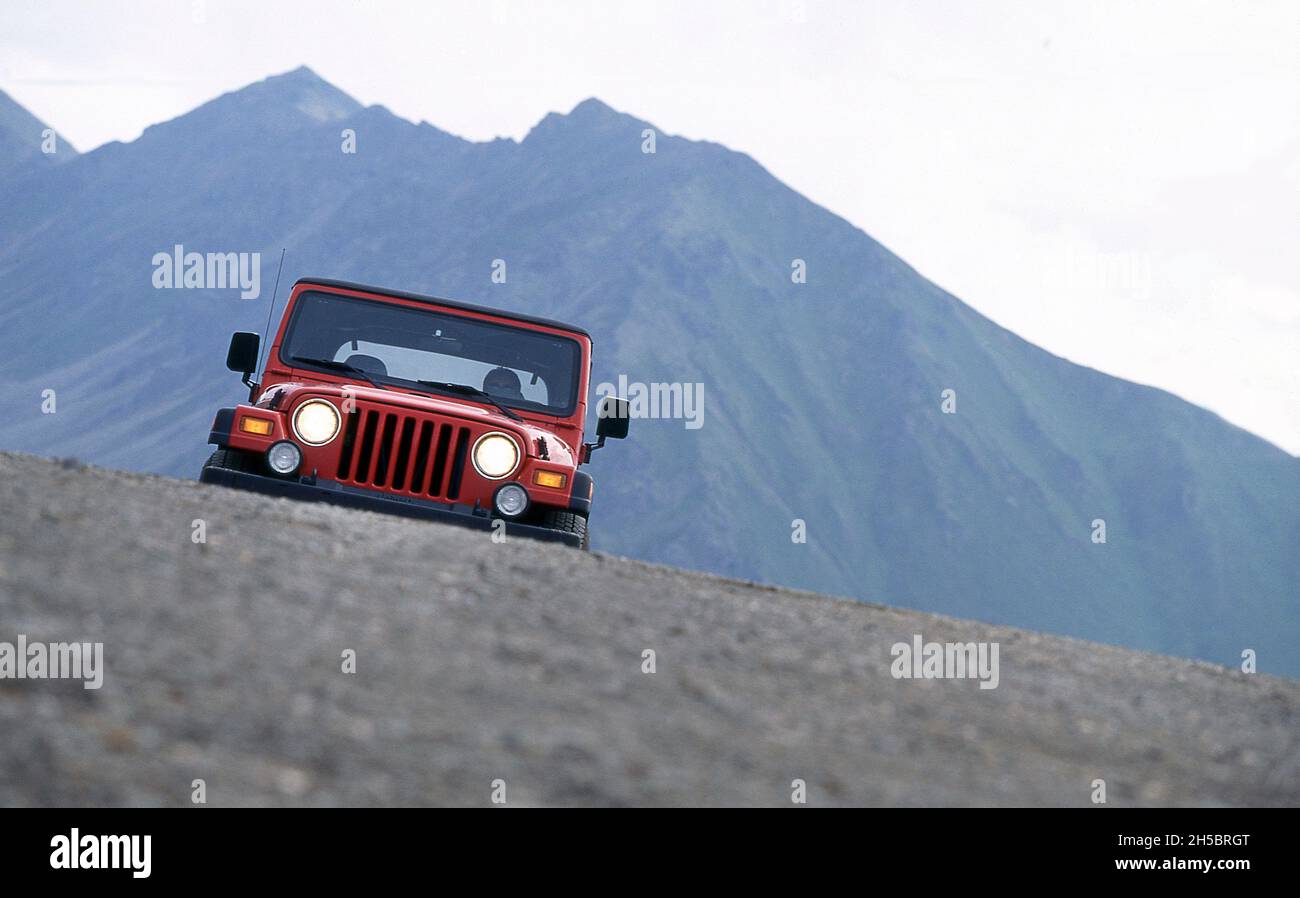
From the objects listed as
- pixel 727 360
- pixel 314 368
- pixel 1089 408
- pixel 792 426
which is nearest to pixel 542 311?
pixel 727 360

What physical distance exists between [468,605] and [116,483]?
304 cm

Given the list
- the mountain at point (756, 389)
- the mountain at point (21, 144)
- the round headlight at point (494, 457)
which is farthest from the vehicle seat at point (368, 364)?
the mountain at point (21, 144)

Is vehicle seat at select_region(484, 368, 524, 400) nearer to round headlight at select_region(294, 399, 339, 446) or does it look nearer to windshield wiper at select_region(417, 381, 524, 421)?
windshield wiper at select_region(417, 381, 524, 421)

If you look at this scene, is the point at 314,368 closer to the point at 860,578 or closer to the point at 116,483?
the point at 116,483

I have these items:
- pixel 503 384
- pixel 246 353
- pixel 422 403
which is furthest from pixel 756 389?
pixel 422 403

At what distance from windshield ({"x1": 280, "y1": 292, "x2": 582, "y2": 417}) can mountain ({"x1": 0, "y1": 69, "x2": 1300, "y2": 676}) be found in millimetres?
75963

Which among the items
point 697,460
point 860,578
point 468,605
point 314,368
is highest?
point 697,460

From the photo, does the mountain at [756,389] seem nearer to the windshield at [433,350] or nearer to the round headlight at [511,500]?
the windshield at [433,350]

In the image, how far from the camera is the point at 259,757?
3107mm

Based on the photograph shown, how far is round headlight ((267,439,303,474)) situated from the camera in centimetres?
802

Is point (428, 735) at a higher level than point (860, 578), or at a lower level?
lower

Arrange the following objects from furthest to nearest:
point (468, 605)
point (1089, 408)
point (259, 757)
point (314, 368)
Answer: point (1089, 408) → point (314, 368) → point (468, 605) → point (259, 757)

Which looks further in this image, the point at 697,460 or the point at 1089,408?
the point at 1089,408

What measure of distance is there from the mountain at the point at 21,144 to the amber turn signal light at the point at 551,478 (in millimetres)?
178509
